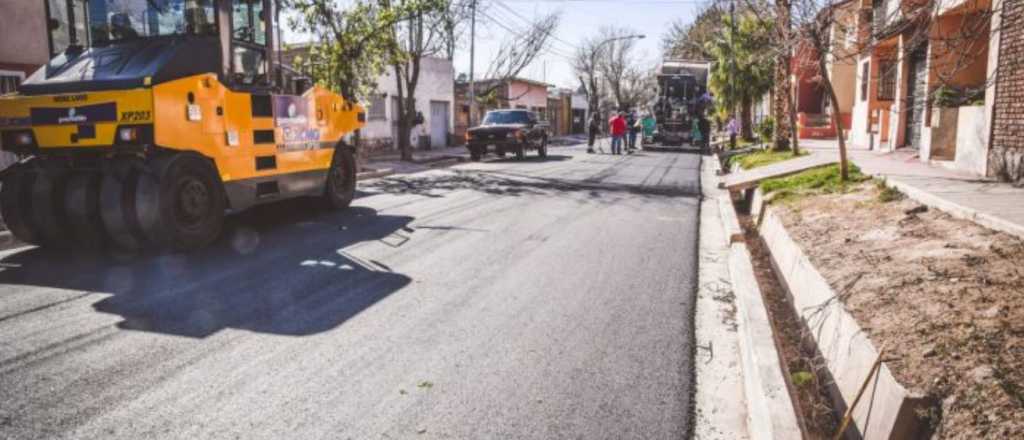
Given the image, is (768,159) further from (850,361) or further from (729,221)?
(850,361)

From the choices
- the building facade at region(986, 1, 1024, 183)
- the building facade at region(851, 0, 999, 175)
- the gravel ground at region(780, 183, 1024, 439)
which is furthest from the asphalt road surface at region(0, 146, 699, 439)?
the building facade at region(986, 1, 1024, 183)

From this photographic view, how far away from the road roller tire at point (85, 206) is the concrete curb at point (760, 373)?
Answer: 20.4 feet

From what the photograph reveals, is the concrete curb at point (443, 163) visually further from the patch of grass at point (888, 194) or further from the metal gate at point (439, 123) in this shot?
the patch of grass at point (888, 194)

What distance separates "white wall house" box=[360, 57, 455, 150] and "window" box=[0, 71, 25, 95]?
12417mm

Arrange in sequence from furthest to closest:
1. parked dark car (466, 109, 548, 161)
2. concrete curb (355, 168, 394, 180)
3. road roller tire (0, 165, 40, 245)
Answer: parked dark car (466, 109, 548, 161)
concrete curb (355, 168, 394, 180)
road roller tire (0, 165, 40, 245)

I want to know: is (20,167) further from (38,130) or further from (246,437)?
(246,437)

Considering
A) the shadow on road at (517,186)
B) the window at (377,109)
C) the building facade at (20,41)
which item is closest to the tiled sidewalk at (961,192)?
the shadow on road at (517,186)

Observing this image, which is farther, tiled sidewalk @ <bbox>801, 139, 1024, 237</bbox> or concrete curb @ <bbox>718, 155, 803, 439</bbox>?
tiled sidewalk @ <bbox>801, 139, 1024, 237</bbox>

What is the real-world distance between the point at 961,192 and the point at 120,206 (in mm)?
Result: 9364

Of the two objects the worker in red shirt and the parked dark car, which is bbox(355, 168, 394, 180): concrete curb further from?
the worker in red shirt

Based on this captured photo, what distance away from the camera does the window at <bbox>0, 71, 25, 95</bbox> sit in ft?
45.3

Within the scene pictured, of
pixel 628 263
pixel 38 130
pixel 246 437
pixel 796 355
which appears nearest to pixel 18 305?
pixel 38 130

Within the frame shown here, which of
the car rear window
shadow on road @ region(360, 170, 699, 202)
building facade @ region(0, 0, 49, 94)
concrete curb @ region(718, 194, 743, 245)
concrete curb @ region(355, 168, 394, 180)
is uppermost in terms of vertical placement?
building facade @ region(0, 0, 49, 94)

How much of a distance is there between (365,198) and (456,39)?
17.3 m
